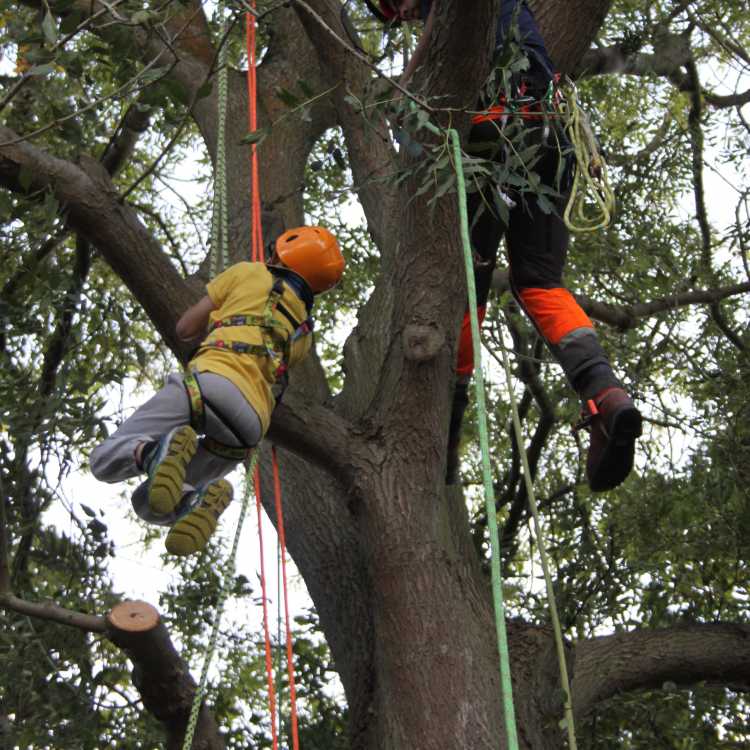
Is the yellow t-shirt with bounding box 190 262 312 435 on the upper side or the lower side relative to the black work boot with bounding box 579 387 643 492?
upper

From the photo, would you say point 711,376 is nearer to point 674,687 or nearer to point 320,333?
point 674,687

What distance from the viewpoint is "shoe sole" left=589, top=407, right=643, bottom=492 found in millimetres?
3672

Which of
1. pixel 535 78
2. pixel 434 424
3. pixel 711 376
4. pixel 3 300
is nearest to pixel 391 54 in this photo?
pixel 535 78

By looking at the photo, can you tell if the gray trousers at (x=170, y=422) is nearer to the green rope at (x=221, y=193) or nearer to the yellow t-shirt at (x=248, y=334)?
the yellow t-shirt at (x=248, y=334)

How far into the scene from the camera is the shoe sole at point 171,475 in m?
3.29

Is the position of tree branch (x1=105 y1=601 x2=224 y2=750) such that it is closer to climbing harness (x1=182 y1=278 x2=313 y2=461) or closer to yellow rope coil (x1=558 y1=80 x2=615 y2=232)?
climbing harness (x1=182 y1=278 x2=313 y2=461)

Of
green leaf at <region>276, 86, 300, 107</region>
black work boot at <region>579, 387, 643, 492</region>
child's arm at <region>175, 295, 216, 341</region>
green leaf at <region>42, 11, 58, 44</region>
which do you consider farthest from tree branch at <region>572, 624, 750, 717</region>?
green leaf at <region>42, 11, 58, 44</region>

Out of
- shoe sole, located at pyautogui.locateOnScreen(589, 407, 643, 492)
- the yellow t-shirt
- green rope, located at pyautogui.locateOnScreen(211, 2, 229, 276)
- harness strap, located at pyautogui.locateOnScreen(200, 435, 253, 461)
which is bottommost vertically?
shoe sole, located at pyautogui.locateOnScreen(589, 407, 643, 492)

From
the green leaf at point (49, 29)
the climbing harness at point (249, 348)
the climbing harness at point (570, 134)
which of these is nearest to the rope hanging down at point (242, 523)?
the climbing harness at point (249, 348)

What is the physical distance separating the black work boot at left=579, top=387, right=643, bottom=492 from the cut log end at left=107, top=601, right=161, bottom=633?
138 cm

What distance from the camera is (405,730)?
11.8ft

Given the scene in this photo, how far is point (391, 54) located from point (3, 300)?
1666 millimetres

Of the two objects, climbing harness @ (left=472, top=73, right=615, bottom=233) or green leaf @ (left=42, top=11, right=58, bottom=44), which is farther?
climbing harness @ (left=472, top=73, right=615, bottom=233)

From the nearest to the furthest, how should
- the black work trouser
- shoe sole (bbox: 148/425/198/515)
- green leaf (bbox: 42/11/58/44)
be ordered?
green leaf (bbox: 42/11/58/44) → shoe sole (bbox: 148/425/198/515) → the black work trouser
